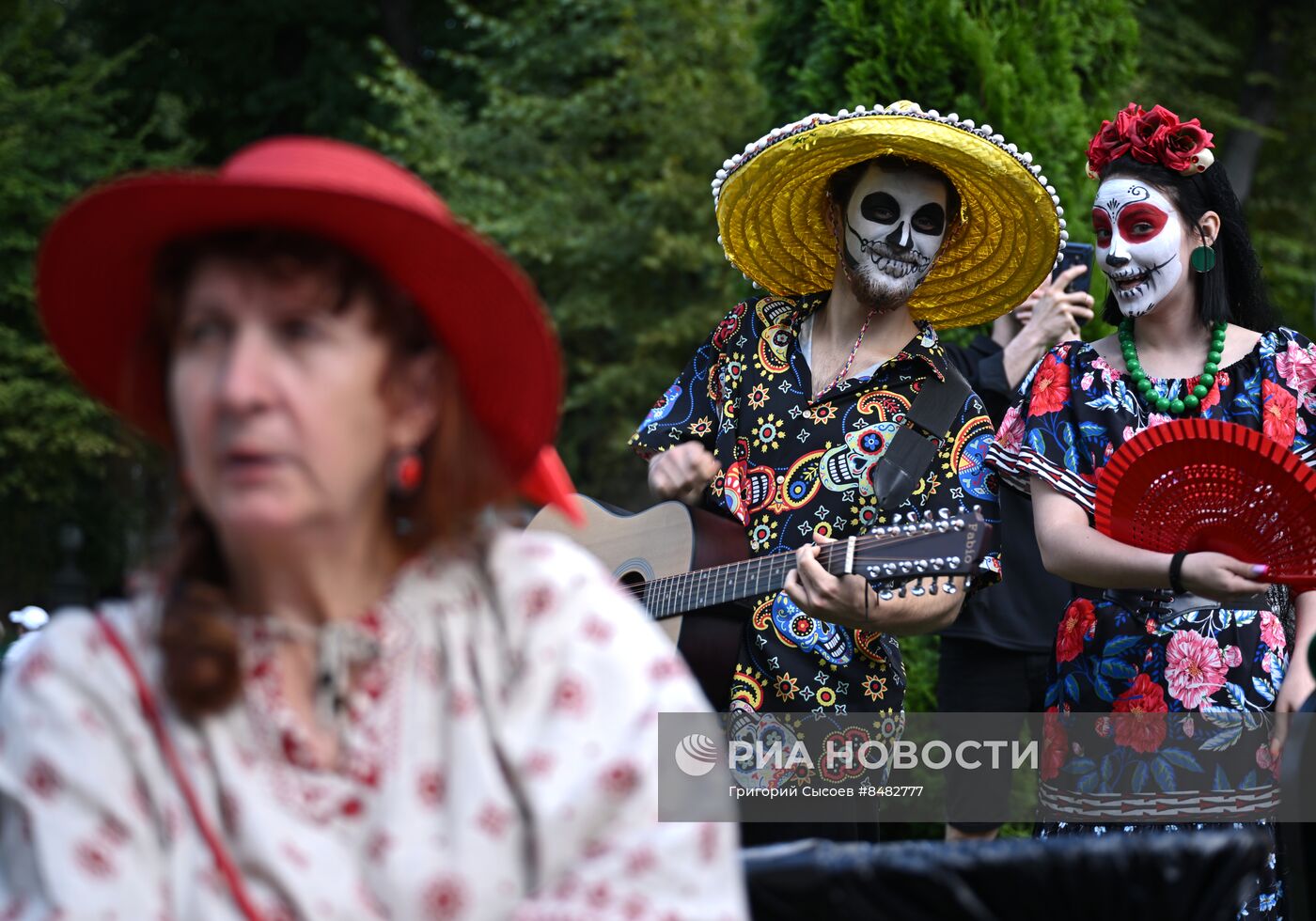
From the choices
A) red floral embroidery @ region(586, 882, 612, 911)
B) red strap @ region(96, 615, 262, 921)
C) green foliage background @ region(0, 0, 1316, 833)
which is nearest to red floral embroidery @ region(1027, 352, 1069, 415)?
red floral embroidery @ region(586, 882, 612, 911)

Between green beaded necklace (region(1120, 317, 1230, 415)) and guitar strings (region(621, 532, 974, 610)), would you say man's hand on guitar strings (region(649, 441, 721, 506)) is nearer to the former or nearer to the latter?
guitar strings (region(621, 532, 974, 610))

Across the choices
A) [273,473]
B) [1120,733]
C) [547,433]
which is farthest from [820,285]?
[273,473]

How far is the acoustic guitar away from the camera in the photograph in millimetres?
3453

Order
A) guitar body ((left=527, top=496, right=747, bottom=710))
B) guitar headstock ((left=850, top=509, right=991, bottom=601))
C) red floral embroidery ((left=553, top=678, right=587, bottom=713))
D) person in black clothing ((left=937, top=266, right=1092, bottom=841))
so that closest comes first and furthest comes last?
1. red floral embroidery ((left=553, top=678, right=587, bottom=713))
2. guitar headstock ((left=850, top=509, right=991, bottom=601))
3. guitar body ((left=527, top=496, right=747, bottom=710))
4. person in black clothing ((left=937, top=266, right=1092, bottom=841))

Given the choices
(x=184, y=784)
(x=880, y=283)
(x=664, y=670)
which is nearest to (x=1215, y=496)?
(x=880, y=283)

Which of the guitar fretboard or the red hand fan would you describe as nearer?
the red hand fan

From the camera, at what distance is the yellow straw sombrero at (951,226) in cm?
407

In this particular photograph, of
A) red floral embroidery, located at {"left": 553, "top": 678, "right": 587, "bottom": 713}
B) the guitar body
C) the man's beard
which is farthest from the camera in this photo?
the man's beard

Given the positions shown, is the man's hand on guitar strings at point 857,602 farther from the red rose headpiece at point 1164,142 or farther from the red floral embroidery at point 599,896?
the red floral embroidery at point 599,896

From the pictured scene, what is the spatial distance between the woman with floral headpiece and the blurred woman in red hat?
6.56 feet

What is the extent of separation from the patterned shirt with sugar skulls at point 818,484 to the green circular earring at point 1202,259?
0.61 meters

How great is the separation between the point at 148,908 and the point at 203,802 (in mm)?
119

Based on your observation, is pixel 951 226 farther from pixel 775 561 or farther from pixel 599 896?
pixel 599 896

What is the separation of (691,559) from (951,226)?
1168 millimetres
